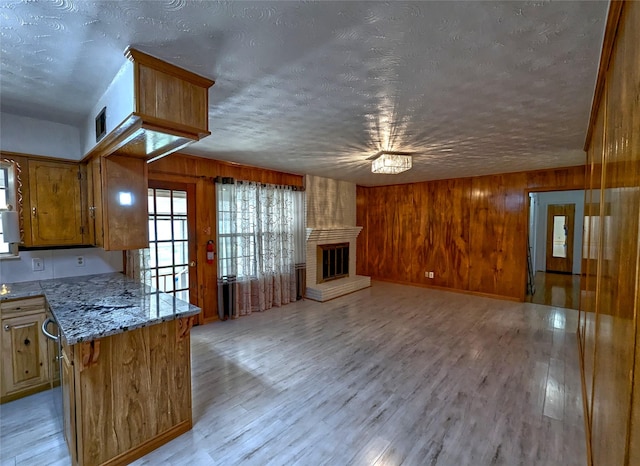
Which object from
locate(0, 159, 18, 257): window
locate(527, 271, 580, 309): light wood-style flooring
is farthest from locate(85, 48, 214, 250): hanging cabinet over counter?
locate(527, 271, 580, 309): light wood-style flooring

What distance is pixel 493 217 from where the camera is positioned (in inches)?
221

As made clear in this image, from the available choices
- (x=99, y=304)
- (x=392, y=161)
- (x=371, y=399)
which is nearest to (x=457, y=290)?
(x=392, y=161)

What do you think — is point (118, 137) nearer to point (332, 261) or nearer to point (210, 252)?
point (210, 252)

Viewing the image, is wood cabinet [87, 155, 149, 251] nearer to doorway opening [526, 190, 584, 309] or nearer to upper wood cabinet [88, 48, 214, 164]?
upper wood cabinet [88, 48, 214, 164]

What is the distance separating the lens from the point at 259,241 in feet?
15.8

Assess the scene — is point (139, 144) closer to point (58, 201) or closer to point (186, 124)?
point (186, 124)

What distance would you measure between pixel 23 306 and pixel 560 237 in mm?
10936

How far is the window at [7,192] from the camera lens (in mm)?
2664

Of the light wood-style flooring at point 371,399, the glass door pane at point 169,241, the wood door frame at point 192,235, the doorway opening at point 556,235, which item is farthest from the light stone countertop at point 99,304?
the doorway opening at point 556,235

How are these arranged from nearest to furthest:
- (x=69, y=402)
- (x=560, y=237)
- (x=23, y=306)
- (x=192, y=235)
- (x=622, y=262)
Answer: (x=622, y=262), (x=69, y=402), (x=23, y=306), (x=192, y=235), (x=560, y=237)

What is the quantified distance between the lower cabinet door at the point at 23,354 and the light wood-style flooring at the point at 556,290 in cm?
690

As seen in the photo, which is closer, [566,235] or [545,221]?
[566,235]

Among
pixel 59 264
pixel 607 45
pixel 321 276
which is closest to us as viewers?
pixel 607 45

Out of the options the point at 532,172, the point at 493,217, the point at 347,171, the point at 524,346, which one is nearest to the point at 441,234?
the point at 493,217
